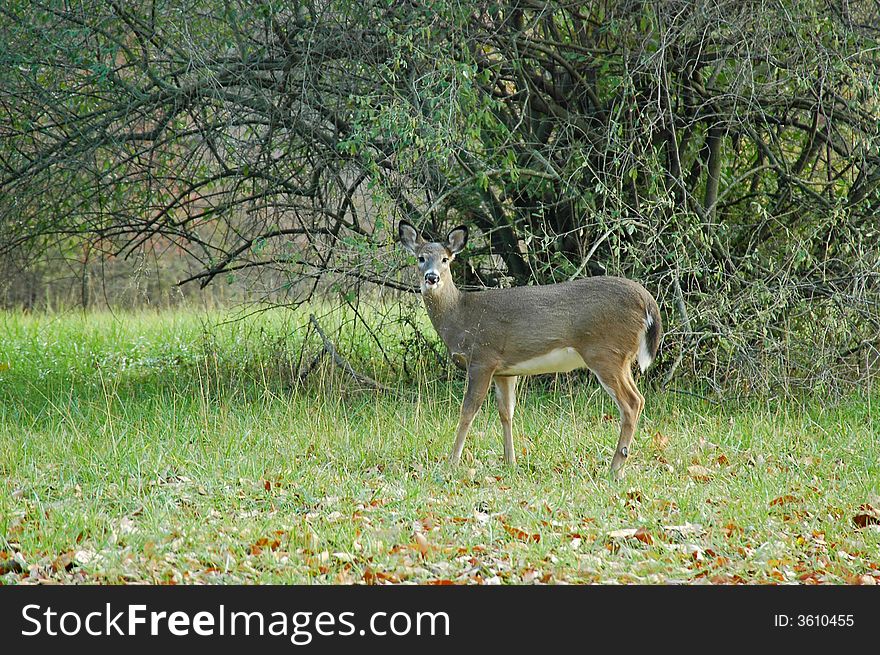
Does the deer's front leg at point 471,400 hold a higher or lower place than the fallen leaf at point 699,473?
higher

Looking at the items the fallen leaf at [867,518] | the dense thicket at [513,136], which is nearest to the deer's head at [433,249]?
the dense thicket at [513,136]

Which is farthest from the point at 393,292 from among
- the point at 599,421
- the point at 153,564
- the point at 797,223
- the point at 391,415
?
the point at 153,564

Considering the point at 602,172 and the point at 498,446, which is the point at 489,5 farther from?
the point at 498,446

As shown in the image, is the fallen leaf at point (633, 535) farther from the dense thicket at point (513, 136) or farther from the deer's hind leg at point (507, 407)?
the dense thicket at point (513, 136)

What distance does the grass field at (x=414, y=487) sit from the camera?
4.91 meters

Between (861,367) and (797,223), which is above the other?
(797,223)

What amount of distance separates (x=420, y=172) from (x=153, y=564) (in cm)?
400

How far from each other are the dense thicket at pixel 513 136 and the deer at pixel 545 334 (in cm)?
79

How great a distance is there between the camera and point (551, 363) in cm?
714

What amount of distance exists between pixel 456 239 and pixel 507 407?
115 cm

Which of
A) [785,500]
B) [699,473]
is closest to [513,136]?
[699,473]

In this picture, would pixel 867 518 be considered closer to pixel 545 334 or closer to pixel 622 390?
pixel 622 390

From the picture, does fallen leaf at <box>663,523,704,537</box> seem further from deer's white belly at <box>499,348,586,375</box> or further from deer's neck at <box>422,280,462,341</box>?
deer's neck at <box>422,280,462,341</box>

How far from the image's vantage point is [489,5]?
8336 millimetres
